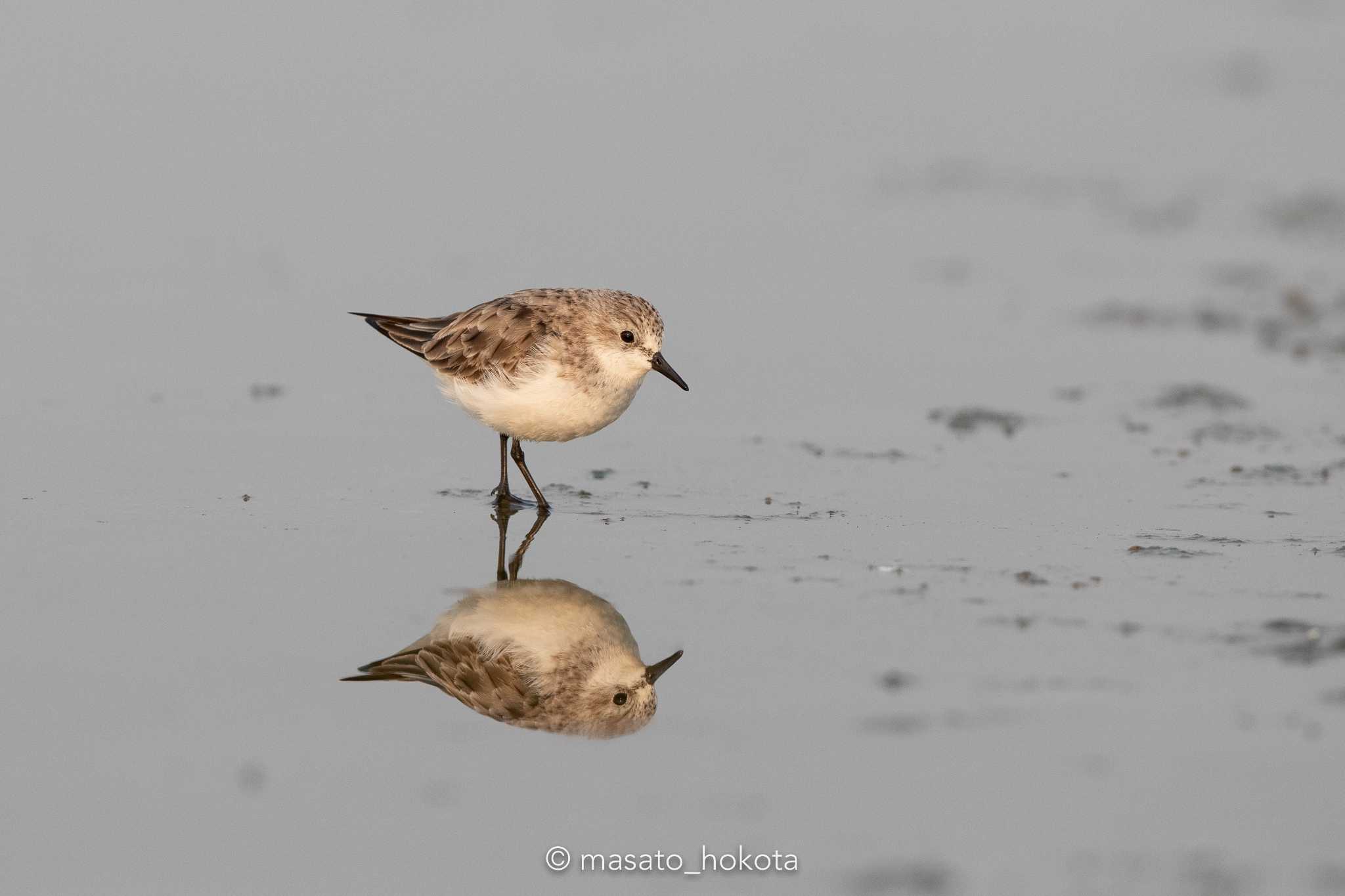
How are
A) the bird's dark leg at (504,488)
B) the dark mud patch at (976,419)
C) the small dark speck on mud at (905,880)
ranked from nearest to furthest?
the small dark speck on mud at (905,880), the bird's dark leg at (504,488), the dark mud patch at (976,419)

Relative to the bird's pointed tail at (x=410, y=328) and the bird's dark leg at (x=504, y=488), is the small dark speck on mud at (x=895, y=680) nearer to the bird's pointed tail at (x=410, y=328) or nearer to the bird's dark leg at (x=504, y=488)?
the bird's dark leg at (x=504, y=488)

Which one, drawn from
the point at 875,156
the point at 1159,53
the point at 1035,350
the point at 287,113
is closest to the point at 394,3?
the point at 287,113

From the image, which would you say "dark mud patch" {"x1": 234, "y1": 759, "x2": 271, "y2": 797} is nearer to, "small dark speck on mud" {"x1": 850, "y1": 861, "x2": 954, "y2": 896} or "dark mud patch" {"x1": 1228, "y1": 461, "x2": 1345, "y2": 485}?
"small dark speck on mud" {"x1": 850, "y1": 861, "x2": 954, "y2": 896}

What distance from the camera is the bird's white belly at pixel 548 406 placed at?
822cm

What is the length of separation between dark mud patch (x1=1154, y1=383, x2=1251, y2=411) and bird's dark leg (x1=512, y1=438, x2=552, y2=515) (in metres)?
3.89

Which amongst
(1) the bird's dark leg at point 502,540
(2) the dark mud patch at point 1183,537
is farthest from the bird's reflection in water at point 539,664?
(2) the dark mud patch at point 1183,537

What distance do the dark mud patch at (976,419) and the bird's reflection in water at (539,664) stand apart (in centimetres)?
337

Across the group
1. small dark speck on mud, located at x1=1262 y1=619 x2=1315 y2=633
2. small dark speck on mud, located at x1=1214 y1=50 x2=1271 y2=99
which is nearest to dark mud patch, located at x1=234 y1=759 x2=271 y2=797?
small dark speck on mud, located at x1=1262 y1=619 x2=1315 y2=633

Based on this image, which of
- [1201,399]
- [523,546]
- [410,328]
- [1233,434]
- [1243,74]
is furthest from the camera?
[1243,74]

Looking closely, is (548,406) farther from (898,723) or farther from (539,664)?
(898,723)

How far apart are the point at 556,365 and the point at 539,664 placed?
218 centimetres

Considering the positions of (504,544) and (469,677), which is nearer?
(469,677)

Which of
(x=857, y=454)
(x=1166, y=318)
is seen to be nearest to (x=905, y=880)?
(x=857, y=454)

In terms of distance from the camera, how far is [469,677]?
20.5 feet
